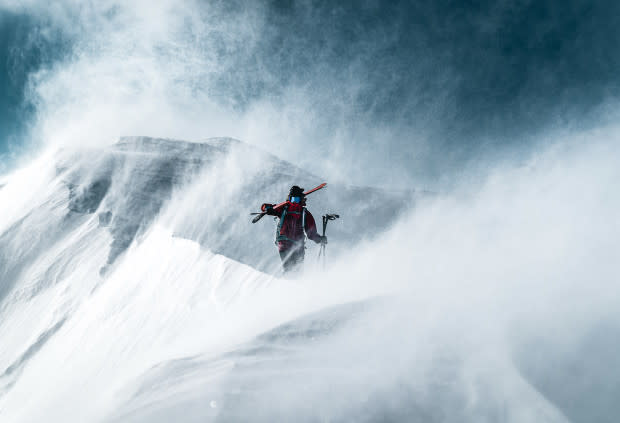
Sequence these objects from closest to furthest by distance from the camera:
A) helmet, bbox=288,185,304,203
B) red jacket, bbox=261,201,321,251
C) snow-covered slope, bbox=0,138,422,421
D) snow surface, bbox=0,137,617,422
→ snow surface, bbox=0,137,617,422
snow-covered slope, bbox=0,138,422,421
red jacket, bbox=261,201,321,251
helmet, bbox=288,185,304,203

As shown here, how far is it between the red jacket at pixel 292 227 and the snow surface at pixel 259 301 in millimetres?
1336

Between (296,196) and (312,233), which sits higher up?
(296,196)

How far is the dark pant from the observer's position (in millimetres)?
10797

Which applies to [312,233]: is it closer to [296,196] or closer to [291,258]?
[291,258]

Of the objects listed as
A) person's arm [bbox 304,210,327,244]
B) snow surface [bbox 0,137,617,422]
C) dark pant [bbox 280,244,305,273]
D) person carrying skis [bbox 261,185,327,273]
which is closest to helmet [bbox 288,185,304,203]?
person carrying skis [bbox 261,185,327,273]

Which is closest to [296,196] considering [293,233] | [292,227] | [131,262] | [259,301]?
[292,227]

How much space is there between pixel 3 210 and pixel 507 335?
26.0 metres

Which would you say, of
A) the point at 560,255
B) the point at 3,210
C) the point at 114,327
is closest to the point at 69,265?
the point at 114,327

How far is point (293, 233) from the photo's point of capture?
10.8 metres

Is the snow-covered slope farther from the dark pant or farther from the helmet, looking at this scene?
the helmet

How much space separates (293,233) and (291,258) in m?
0.84

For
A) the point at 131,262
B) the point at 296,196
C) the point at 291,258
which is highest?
the point at 131,262

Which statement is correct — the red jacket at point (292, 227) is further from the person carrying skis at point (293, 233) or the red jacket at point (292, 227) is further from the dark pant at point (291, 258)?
the dark pant at point (291, 258)

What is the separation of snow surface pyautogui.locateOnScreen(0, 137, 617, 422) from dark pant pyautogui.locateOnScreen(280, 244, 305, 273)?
0.57 m
